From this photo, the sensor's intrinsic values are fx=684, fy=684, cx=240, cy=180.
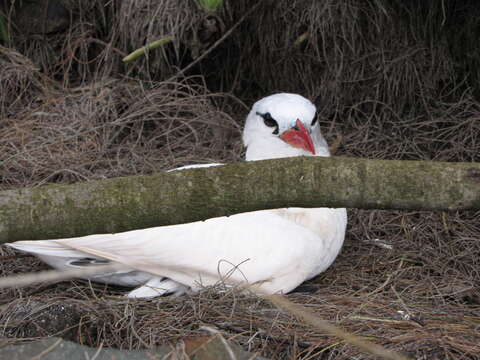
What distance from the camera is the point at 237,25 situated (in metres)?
4.30

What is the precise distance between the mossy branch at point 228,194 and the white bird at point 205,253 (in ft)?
3.93

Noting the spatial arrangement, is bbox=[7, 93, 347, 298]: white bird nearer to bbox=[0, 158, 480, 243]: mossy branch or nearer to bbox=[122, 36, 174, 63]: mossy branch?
bbox=[0, 158, 480, 243]: mossy branch

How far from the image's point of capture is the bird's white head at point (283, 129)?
3.15 meters

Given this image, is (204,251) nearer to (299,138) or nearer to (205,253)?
(205,253)

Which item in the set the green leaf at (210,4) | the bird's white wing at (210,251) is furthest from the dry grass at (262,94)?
the bird's white wing at (210,251)

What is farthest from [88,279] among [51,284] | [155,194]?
[155,194]

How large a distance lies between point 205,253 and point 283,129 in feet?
2.54

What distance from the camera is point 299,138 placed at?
10.3 feet

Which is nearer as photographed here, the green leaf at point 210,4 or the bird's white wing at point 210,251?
the bird's white wing at point 210,251

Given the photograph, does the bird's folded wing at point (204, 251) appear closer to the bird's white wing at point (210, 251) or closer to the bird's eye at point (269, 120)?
the bird's white wing at point (210, 251)

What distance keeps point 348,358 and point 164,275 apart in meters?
0.87

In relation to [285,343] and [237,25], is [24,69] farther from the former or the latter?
[285,343]

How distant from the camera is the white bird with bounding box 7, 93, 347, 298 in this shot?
2.74m

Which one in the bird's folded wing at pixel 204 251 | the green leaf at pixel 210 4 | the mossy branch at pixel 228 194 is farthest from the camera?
the green leaf at pixel 210 4
